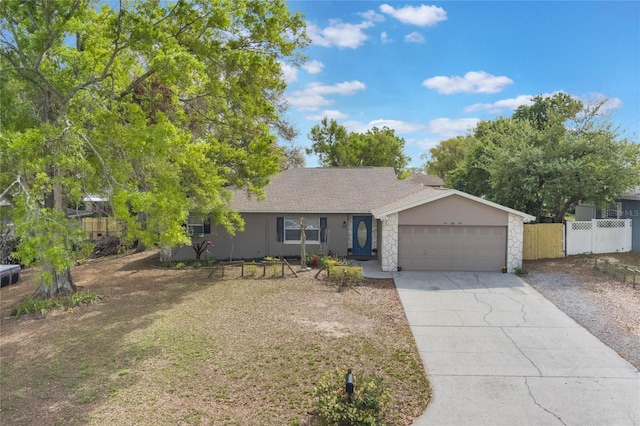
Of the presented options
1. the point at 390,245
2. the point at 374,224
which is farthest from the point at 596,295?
the point at 374,224

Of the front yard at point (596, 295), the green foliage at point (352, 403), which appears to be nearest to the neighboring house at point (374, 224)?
the front yard at point (596, 295)

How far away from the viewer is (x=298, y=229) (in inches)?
725

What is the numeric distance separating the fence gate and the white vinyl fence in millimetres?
417

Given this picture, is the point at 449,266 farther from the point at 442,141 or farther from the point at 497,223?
the point at 442,141

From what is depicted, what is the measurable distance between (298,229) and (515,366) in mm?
Result: 12283

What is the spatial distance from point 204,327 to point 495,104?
23913mm

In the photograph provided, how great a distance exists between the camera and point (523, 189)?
1798cm

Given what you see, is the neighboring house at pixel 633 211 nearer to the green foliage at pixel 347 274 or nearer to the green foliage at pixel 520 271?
the green foliage at pixel 520 271

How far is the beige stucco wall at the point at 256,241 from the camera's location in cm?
1819

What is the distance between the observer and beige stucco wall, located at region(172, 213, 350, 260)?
716 inches

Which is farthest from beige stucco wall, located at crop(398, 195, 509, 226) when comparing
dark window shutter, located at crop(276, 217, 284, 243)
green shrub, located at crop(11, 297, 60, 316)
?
green shrub, located at crop(11, 297, 60, 316)

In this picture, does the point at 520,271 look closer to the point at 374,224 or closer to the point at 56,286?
the point at 374,224

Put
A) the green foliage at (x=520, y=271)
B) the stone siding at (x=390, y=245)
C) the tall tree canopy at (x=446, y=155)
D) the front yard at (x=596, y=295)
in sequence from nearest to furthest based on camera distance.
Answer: the front yard at (x=596, y=295) → the green foliage at (x=520, y=271) → the stone siding at (x=390, y=245) → the tall tree canopy at (x=446, y=155)

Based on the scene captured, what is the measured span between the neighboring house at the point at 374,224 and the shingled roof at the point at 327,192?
0.15 ft
